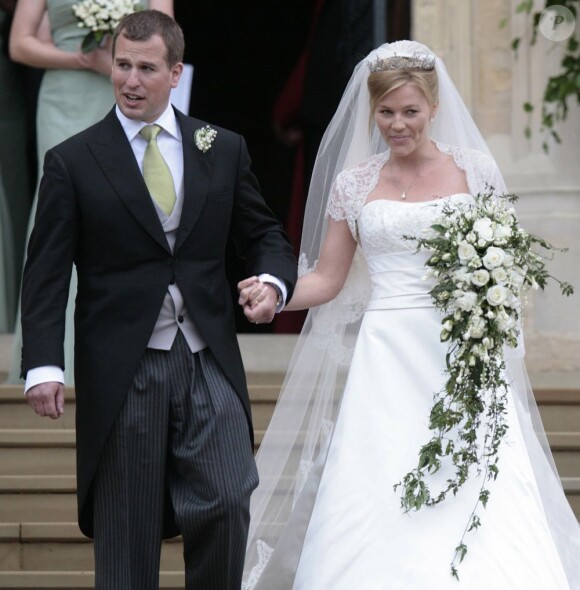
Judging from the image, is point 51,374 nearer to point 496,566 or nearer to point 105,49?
point 496,566

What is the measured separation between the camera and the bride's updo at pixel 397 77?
5012 millimetres

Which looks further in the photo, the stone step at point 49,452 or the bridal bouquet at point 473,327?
the stone step at point 49,452

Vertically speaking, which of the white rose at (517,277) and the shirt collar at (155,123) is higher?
the shirt collar at (155,123)

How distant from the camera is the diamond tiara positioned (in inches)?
199

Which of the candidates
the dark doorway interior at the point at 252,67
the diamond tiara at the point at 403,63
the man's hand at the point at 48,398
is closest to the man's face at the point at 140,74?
the man's hand at the point at 48,398

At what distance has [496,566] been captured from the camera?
4.55m

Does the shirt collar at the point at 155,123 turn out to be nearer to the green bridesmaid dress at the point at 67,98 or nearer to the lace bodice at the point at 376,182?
the lace bodice at the point at 376,182

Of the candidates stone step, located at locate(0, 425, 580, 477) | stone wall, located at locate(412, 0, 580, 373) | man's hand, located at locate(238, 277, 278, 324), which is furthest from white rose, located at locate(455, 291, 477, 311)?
stone wall, located at locate(412, 0, 580, 373)

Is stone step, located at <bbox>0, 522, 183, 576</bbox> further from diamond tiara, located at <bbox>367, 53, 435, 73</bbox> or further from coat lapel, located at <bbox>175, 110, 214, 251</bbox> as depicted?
diamond tiara, located at <bbox>367, 53, 435, 73</bbox>

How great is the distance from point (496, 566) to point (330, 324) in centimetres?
125

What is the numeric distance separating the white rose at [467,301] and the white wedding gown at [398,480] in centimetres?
37

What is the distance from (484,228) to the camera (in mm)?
4621

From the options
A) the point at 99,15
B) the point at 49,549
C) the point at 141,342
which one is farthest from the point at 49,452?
the point at 141,342

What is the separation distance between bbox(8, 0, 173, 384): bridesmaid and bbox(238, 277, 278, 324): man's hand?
9.02 feet
